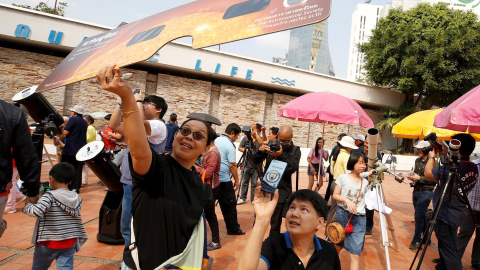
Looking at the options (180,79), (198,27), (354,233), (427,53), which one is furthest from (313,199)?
(427,53)

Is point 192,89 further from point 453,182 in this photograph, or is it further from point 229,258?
point 453,182

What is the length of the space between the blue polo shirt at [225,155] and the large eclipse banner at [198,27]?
3230 mm

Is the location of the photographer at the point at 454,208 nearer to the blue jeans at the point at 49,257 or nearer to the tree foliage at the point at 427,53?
the blue jeans at the point at 49,257

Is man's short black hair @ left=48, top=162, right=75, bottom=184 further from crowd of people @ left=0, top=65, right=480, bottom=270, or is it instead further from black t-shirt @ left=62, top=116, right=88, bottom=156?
black t-shirt @ left=62, top=116, right=88, bottom=156

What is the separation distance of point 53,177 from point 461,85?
24932 millimetres

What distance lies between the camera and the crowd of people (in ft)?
4.77

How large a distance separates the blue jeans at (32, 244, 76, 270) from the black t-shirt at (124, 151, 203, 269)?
1.57 m

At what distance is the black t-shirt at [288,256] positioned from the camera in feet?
5.54

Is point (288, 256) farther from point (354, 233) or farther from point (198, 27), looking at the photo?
point (354, 233)

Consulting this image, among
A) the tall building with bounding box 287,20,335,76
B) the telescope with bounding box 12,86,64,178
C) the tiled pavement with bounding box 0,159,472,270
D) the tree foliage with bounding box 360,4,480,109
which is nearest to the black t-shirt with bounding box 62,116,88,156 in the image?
the tiled pavement with bounding box 0,159,472,270

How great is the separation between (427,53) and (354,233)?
21153 millimetres

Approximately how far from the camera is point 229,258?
383 cm

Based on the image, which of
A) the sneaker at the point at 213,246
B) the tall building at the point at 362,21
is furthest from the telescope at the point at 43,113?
the tall building at the point at 362,21

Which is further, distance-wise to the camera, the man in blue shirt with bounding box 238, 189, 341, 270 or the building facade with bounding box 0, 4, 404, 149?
the building facade with bounding box 0, 4, 404, 149
